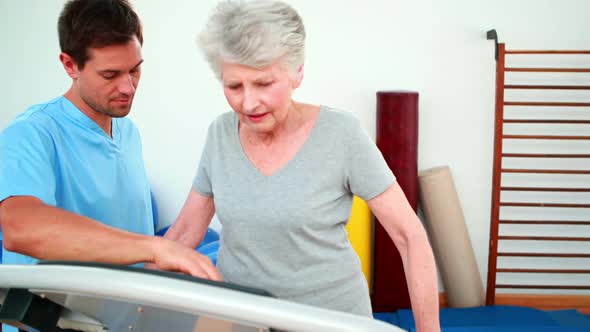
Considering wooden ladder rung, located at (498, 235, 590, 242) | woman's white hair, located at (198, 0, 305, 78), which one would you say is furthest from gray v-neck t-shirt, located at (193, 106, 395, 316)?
wooden ladder rung, located at (498, 235, 590, 242)

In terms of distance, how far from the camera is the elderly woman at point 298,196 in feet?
4.17

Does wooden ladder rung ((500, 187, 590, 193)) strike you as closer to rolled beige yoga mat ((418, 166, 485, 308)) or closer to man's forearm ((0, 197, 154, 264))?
rolled beige yoga mat ((418, 166, 485, 308))

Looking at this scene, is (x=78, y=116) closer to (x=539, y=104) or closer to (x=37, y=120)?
(x=37, y=120)

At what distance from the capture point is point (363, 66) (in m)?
3.72

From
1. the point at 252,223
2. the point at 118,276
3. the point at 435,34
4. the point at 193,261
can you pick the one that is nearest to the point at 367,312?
the point at 252,223

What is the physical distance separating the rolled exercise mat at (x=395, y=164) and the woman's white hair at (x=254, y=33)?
234 centimetres

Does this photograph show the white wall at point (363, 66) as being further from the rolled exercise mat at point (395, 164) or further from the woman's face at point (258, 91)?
the woman's face at point (258, 91)

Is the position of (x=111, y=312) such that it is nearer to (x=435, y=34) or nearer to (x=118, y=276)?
(x=118, y=276)

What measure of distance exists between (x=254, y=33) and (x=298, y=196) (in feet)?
1.22

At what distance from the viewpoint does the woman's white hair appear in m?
1.17

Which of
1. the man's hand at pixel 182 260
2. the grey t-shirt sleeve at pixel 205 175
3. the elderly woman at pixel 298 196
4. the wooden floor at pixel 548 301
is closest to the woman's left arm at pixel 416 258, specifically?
the elderly woman at pixel 298 196

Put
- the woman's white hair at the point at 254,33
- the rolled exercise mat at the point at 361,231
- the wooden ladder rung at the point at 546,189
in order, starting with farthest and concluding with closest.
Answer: the wooden ladder rung at the point at 546,189
the rolled exercise mat at the point at 361,231
the woman's white hair at the point at 254,33

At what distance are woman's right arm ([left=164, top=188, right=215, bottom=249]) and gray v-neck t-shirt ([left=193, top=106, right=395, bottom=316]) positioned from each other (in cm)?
16

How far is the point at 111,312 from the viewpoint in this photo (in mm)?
852
